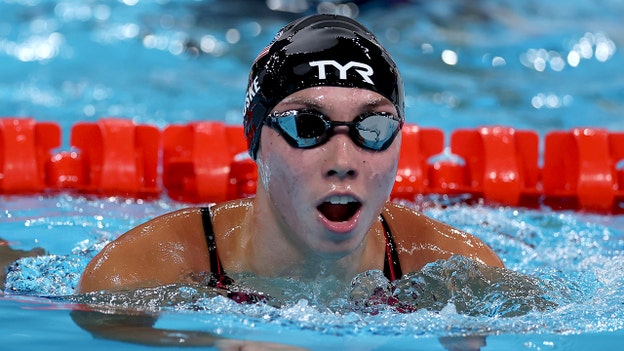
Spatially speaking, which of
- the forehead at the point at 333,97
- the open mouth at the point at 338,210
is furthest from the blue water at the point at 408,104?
the forehead at the point at 333,97

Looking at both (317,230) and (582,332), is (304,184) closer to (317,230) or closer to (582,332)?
(317,230)

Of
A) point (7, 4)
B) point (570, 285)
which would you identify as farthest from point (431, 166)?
point (7, 4)

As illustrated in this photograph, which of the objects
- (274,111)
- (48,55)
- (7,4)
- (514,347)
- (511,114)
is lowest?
(514,347)

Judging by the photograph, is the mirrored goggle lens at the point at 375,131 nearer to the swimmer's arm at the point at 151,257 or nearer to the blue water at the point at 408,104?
the blue water at the point at 408,104

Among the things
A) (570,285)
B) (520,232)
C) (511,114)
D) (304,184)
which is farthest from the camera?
(511,114)

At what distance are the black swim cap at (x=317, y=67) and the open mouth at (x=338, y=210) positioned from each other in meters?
0.28

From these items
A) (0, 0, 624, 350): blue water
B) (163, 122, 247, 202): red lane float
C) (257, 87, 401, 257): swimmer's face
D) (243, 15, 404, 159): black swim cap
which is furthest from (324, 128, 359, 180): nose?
(163, 122, 247, 202): red lane float

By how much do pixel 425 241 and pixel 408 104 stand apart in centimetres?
462

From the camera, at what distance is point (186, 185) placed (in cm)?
443

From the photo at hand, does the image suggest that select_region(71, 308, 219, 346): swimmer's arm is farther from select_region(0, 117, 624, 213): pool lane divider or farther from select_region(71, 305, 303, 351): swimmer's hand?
select_region(0, 117, 624, 213): pool lane divider

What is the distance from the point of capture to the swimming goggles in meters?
2.13

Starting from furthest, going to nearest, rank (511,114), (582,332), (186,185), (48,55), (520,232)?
(48,55)
(511,114)
(186,185)
(520,232)
(582,332)

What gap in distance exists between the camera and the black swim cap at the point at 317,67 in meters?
2.21

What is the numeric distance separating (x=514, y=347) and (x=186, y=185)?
100.0 inches
